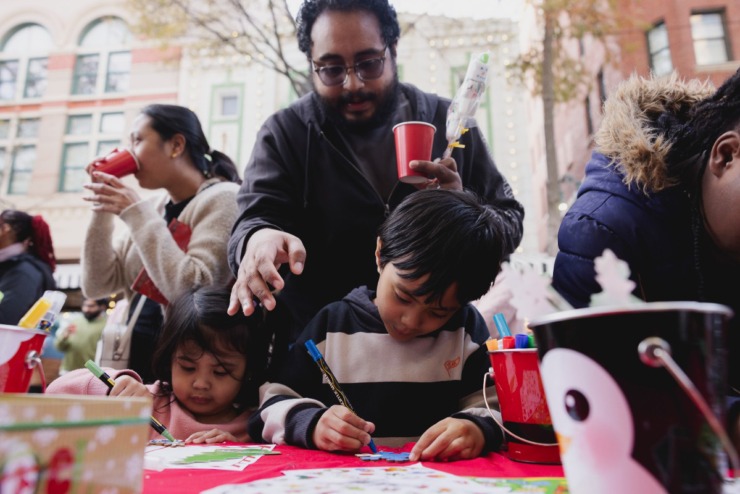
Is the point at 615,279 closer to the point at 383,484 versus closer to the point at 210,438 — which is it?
the point at 383,484

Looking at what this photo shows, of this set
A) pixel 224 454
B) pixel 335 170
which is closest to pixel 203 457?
pixel 224 454

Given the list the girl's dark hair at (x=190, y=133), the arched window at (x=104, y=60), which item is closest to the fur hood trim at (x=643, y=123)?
the girl's dark hair at (x=190, y=133)

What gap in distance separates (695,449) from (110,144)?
41.5 ft

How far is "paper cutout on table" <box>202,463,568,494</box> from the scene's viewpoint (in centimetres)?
67

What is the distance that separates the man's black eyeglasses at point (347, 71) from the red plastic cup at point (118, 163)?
3.04 ft

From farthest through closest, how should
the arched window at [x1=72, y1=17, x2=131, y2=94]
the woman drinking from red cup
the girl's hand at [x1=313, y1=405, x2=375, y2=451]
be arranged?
the arched window at [x1=72, y1=17, x2=131, y2=94], the woman drinking from red cup, the girl's hand at [x1=313, y1=405, x2=375, y2=451]

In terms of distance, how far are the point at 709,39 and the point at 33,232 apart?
459 inches

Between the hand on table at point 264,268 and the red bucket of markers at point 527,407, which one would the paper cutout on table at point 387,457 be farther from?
the hand on table at point 264,268

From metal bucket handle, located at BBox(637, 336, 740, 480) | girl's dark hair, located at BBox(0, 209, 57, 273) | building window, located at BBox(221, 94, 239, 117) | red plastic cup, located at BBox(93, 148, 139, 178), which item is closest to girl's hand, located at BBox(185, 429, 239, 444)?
metal bucket handle, located at BBox(637, 336, 740, 480)

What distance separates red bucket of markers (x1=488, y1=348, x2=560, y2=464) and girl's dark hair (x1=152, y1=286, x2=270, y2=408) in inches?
39.4

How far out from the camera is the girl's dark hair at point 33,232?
3.07 metres

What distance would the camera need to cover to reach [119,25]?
1187cm

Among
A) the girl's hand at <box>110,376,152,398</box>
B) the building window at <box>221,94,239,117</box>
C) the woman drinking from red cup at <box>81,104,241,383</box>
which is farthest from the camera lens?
the building window at <box>221,94,239,117</box>

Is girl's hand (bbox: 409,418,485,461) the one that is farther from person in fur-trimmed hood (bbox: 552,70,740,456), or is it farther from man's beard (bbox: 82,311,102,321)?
man's beard (bbox: 82,311,102,321)
